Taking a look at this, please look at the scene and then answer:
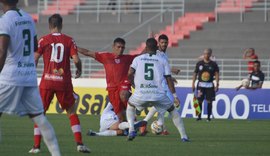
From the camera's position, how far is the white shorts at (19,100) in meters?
12.2

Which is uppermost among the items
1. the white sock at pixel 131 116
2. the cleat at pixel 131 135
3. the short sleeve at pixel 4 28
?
the short sleeve at pixel 4 28

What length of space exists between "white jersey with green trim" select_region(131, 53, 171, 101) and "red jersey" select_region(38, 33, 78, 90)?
254cm

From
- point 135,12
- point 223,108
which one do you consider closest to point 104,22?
point 135,12

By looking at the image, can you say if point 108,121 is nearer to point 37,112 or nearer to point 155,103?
point 155,103

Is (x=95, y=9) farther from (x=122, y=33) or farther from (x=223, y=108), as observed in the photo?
(x=223, y=108)

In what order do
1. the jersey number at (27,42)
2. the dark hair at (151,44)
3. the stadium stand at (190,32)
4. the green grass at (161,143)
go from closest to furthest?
the jersey number at (27,42) < the green grass at (161,143) < the dark hair at (151,44) < the stadium stand at (190,32)

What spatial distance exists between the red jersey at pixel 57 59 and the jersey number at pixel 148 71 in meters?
2.56

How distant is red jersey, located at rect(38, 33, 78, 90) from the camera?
15695 mm

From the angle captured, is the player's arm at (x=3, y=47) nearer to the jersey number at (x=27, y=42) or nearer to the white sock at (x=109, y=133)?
the jersey number at (x=27, y=42)

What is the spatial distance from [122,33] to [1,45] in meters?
30.3

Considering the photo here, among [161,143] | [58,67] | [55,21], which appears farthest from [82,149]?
[161,143]

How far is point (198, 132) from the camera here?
21828mm

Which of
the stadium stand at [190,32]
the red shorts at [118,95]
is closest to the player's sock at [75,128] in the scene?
the red shorts at [118,95]

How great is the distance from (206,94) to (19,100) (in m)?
17.4
